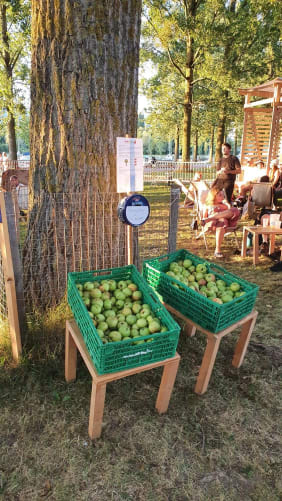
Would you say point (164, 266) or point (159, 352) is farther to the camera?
point (164, 266)

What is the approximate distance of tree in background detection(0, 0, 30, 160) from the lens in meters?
15.8

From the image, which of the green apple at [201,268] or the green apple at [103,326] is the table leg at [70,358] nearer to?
the green apple at [103,326]

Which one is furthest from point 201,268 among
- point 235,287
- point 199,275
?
point 235,287

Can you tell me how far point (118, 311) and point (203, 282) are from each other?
891mm

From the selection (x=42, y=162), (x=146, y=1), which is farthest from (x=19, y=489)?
(x=146, y=1)

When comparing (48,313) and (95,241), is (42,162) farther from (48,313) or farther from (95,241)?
(48,313)

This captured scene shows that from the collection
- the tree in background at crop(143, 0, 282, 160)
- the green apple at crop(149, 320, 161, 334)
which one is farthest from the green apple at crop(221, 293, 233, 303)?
the tree in background at crop(143, 0, 282, 160)

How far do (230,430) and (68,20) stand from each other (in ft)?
12.1

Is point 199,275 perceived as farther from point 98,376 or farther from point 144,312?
point 98,376

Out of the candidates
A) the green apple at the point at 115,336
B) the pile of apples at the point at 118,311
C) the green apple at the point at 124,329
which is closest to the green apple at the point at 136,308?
the pile of apples at the point at 118,311

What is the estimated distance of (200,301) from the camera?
275 centimetres

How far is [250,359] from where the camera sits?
3.47m

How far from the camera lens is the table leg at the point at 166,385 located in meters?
2.48

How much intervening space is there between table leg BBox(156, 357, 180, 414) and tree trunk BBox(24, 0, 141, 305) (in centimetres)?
151
